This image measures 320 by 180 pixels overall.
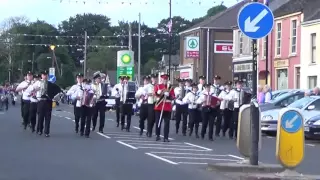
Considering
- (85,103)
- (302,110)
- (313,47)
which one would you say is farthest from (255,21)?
(313,47)

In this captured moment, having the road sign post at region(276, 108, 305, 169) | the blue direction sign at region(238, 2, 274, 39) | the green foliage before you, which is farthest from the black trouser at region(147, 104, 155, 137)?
the green foliage

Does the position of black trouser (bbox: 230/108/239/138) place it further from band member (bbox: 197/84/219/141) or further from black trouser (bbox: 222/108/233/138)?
band member (bbox: 197/84/219/141)

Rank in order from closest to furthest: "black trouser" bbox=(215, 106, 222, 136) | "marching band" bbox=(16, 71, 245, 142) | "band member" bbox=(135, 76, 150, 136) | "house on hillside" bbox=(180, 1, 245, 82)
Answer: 1. "marching band" bbox=(16, 71, 245, 142)
2. "band member" bbox=(135, 76, 150, 136)
3. "black trouser" bbox=(215, 106, 222, 136)
4. "house on hillside" bbox=(180, 1, 245, 82)

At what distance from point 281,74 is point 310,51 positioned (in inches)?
195

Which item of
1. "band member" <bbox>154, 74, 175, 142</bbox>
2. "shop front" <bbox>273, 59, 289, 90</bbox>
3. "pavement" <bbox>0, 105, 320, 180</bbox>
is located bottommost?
"pavement" <bbox>0, 105, 320, 180</bbox>

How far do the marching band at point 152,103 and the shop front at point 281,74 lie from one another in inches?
952

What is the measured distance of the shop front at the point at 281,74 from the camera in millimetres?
48950

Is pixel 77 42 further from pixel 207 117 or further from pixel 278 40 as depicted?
pixel 207 117

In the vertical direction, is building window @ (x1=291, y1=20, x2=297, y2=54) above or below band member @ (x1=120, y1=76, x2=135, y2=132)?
above

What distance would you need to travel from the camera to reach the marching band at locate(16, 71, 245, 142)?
22031mm

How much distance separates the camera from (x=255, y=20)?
1465 cm

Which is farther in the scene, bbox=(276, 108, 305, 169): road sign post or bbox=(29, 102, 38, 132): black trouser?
bbox=(29, 102, 38, 132): black trouser

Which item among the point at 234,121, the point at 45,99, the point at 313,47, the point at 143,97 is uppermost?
the point at 313,47

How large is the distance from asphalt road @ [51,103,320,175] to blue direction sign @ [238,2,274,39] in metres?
2.97
